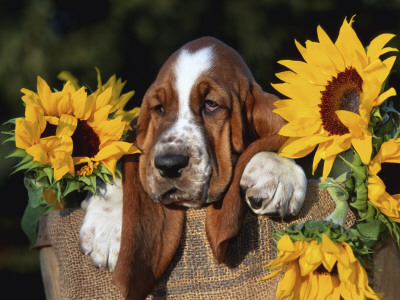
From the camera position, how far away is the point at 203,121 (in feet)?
7.71

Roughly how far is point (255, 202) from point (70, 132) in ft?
2.26

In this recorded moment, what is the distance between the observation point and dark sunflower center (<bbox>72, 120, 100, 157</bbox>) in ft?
7.03

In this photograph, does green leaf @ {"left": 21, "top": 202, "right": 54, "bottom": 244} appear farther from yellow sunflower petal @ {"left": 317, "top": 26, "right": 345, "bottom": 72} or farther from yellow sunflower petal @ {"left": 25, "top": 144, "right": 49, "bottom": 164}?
yellow sunflower petal @ {"left": 317, "top": 26, "right": 345, "bottom": 72}

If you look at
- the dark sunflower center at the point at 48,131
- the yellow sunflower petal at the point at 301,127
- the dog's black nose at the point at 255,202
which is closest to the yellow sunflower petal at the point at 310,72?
the yellow sunflower petal at the point at 301,127

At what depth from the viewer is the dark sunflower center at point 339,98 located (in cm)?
178

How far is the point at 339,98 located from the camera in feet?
5.97

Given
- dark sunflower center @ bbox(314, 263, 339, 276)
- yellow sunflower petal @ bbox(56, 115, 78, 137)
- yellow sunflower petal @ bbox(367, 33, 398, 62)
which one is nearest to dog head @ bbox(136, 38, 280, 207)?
yellow sunflower petal @ bbox(56, 115, 78, 137)

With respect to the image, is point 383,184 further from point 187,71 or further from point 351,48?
point 187,71

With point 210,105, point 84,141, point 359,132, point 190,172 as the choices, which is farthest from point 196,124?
point 359,132

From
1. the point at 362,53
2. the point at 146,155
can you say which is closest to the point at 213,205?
the point at 146,155

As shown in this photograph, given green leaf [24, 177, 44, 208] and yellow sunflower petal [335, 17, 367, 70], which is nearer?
yellow sunflower petal [335, 17, 367, 70]

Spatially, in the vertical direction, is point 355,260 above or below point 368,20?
below

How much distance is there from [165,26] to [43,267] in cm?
403

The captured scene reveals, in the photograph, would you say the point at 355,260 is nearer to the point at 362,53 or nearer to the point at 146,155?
the point at 362,53
